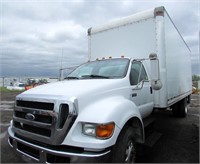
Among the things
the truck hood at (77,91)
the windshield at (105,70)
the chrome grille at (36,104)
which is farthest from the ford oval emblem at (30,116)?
the windshield at (105,70)

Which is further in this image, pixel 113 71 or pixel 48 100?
pixel 113 71

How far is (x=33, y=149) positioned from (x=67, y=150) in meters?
0.60

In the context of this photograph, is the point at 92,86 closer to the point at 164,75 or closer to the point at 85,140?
the point at 85,140

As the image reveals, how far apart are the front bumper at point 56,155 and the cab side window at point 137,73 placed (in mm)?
1992

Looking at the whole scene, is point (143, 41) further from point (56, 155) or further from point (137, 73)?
point (56, 155)

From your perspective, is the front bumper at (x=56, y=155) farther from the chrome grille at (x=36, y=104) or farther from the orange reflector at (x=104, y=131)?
the chrome grille at (x=36, y=104)

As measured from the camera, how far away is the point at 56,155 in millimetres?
2566

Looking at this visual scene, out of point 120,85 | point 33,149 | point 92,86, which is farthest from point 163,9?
point 33,149

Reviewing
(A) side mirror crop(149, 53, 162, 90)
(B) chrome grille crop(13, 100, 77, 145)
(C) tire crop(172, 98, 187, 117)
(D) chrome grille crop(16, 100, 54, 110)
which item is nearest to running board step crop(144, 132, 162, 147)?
(A) side mirror crop(149, 53, 162, 90)

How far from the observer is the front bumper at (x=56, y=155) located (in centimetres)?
247

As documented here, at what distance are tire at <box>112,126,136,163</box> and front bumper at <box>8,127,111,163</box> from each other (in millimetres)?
190

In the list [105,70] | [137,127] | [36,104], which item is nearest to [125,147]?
[137,127]

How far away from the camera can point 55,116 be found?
8.78 ft

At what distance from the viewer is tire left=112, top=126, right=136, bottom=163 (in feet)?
9.10
